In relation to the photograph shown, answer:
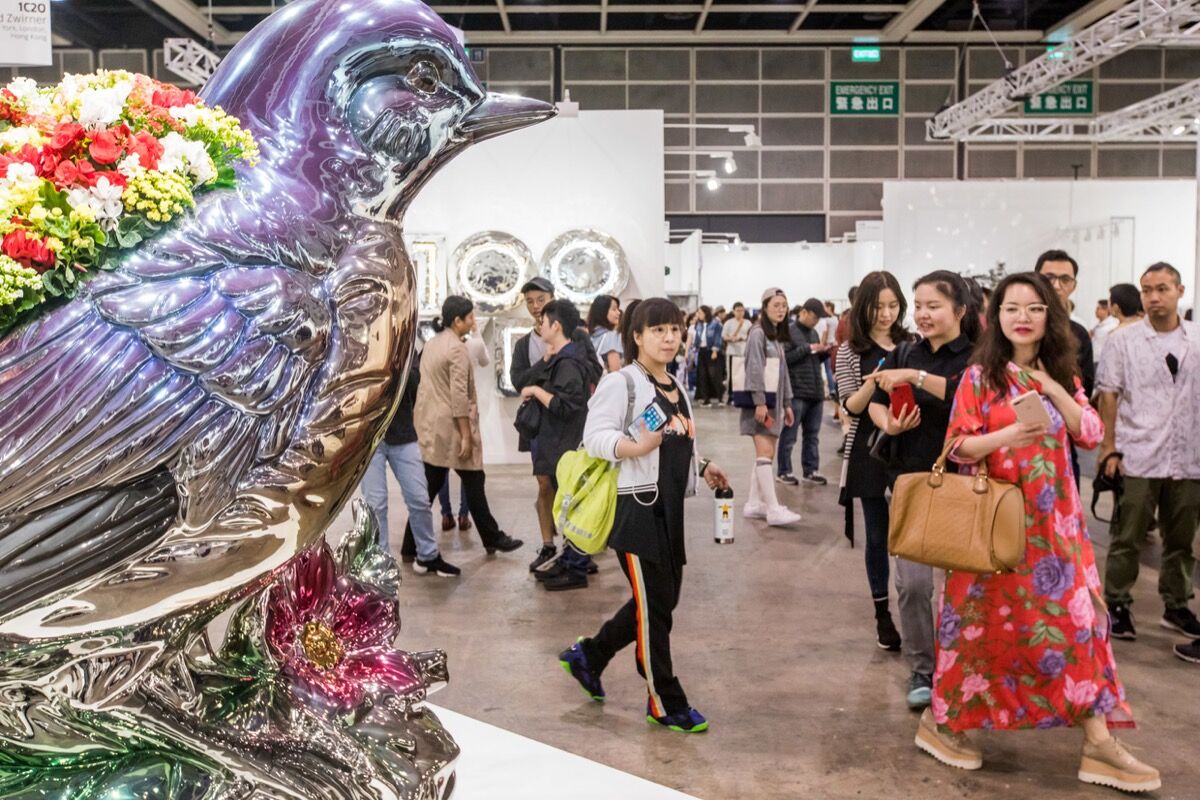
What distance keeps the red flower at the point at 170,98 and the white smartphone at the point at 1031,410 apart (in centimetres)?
226

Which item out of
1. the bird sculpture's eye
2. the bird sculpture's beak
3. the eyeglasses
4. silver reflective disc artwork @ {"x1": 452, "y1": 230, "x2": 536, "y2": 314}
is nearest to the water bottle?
the eyeglasses

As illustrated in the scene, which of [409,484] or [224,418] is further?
[409,484]

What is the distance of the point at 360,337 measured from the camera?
145cm

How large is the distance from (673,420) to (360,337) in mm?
2131

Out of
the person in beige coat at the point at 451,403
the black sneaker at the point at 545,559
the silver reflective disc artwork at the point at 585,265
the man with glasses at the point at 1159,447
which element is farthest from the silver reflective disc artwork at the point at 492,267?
the man with glasses at the point at 1159,447

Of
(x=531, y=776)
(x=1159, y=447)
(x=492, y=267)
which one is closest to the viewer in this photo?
(x=531, y=776)

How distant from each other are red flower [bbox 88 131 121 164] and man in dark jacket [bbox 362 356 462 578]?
3.81 meters

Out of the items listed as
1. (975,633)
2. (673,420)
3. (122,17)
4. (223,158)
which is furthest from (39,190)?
(122,17)

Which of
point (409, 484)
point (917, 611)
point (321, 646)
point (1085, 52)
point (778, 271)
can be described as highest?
point (1085, 52)

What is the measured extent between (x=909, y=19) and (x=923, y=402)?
17.6m

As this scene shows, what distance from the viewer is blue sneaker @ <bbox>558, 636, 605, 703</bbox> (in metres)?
3.90

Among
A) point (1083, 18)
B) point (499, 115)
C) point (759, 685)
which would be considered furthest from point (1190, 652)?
point (1083, 18)

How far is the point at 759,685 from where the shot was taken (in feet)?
13.8

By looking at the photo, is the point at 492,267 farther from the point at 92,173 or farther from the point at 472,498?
the point at 92,173
